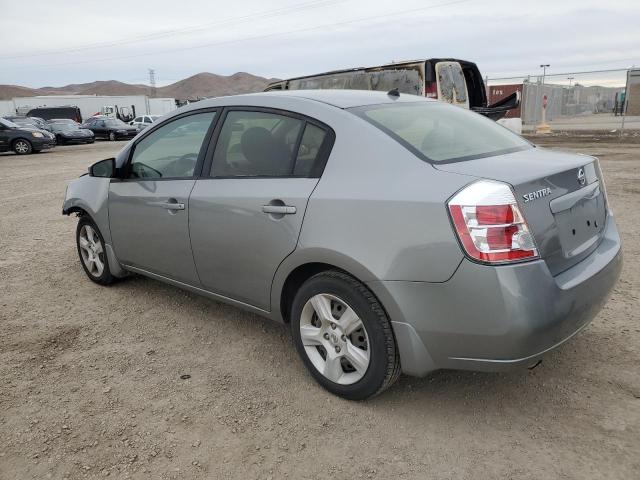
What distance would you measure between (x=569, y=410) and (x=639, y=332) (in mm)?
1160

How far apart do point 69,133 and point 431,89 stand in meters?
22.1

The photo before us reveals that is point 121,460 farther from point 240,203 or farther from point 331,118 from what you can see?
point 331,118

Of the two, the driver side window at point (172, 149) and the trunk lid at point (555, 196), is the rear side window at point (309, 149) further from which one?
the driver side window at point (172, 149)

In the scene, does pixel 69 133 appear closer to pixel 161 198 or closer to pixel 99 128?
pixel 99 128

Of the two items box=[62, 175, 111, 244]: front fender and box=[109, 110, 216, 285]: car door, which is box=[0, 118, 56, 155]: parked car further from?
box=[109, 110, 216, 285]: car door

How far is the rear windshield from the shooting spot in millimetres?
2713

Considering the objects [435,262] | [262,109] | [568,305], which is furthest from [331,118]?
[568,305]

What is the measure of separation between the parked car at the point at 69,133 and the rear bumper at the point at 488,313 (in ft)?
90.8

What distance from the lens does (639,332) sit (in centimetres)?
345

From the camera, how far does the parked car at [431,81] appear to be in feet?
32.8

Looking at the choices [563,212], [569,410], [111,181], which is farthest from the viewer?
[111,181]

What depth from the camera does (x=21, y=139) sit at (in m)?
21.0

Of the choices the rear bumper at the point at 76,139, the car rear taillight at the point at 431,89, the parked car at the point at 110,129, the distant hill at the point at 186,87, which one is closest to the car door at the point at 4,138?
the rear bumper at the point at 76,139

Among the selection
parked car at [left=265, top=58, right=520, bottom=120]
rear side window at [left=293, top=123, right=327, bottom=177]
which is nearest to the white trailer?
parked car at [left=265, top=58, right=520, bottom=120]
